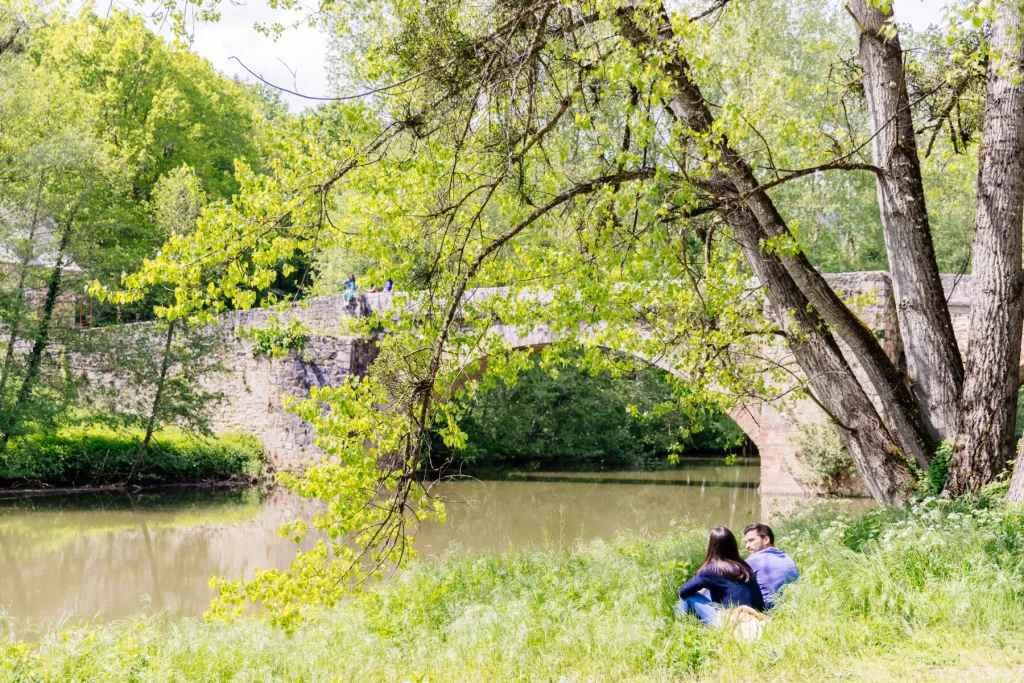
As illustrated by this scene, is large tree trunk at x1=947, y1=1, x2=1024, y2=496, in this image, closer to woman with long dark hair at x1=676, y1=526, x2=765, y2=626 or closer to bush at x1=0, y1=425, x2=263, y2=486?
woman with long dark hair at x1=676, y1=526, x2=765, y2=626

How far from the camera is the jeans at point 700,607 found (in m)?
4.24

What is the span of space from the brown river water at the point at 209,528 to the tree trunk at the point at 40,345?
99 centimetres

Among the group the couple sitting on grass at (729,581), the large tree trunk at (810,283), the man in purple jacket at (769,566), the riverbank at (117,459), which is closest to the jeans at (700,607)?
the couple sitting on grass at (729,581)

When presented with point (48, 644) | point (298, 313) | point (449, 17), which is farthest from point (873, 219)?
point (48, 644)

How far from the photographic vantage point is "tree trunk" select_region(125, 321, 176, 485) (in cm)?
1421

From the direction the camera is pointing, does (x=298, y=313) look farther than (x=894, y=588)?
Yes

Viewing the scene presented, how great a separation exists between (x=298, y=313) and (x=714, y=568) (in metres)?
12.6

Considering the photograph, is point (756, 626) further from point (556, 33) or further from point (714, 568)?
point (556, 33)

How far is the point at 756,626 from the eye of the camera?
3.90 meters

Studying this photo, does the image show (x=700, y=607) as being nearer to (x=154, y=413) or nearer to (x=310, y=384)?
(x=154, y=413)

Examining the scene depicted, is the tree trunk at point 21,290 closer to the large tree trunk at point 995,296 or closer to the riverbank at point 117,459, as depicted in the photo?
the riverbank at point 117,459

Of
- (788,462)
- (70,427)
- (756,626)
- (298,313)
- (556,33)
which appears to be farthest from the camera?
(298,313)

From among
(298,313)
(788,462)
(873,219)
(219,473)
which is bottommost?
(219,473)

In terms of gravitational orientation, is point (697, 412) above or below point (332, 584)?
above
